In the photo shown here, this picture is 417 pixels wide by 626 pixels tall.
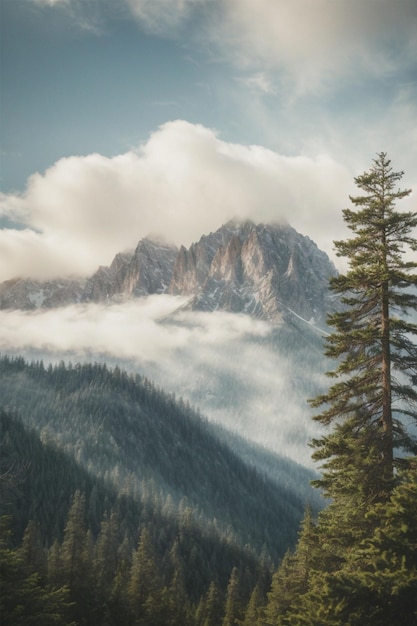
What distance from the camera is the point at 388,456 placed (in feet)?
56.5

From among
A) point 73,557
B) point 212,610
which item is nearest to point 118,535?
point 212,610

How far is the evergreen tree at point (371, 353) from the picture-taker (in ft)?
56.2

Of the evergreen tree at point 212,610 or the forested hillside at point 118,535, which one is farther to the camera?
the evergreen tree at point 212,610

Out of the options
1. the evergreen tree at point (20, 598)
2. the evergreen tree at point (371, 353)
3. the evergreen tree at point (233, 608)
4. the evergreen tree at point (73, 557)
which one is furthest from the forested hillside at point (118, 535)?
the evergreen tree at point (371, 353)

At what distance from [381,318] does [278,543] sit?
190 m

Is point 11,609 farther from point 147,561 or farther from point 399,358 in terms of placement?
point 147,561

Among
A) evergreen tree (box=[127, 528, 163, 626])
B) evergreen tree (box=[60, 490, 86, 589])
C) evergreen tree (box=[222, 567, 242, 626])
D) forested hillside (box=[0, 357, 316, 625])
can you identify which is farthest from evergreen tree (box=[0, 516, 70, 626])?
evergreen tree (box=[222, 567, 242, 626])

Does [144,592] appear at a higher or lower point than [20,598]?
lower

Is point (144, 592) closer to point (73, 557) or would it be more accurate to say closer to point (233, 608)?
point (73, 557)

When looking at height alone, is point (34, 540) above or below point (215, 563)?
above

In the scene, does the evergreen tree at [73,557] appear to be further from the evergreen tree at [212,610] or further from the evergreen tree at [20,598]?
the evergreen tree at [20,598]

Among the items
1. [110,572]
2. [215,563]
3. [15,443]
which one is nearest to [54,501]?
[15,443]

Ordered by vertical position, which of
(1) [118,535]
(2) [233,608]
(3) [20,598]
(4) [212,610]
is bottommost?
(1) [118,535]

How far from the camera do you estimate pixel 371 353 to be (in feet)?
62.6
